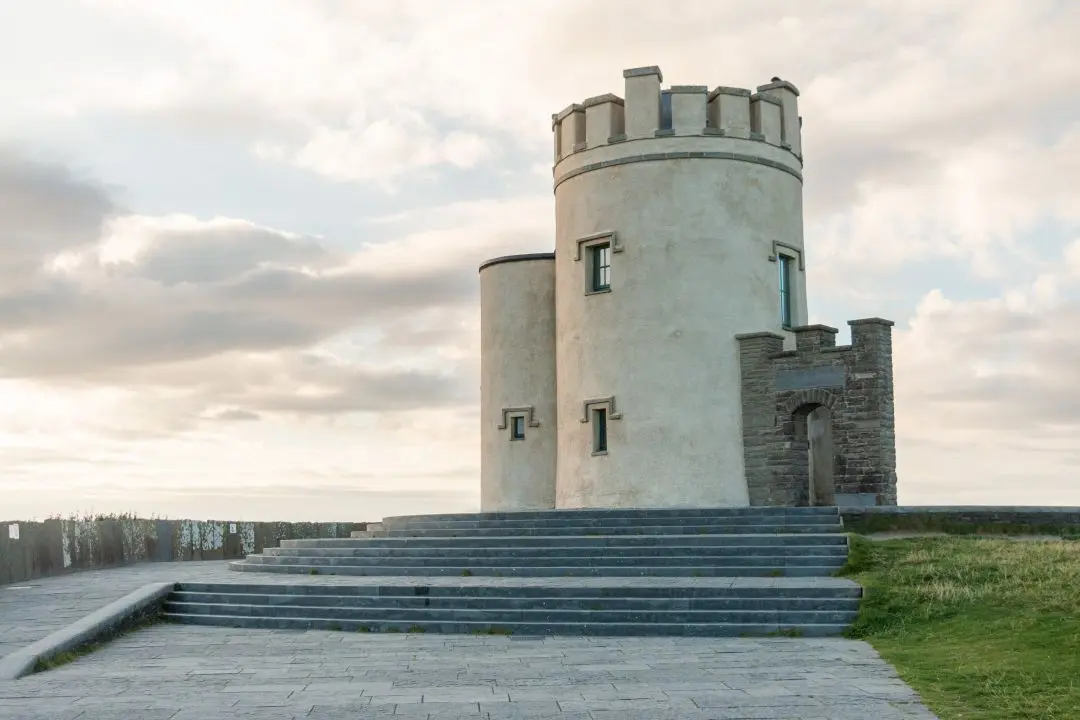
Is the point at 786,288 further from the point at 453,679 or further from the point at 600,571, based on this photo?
the point at 453,679

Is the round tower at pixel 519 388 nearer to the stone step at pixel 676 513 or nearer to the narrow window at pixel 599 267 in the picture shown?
the narrow window at pixel 599 267

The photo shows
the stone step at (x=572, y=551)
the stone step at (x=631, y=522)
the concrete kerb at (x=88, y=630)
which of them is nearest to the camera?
the concrete kerb at (x=88, y=630)

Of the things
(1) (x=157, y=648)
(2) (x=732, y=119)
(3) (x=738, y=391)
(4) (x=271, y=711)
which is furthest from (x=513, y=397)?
(4) (x=271, y=711)

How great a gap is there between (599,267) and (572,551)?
374 inches

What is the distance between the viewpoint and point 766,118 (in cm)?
2642

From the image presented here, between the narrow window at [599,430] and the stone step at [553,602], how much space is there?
1026 centimetres

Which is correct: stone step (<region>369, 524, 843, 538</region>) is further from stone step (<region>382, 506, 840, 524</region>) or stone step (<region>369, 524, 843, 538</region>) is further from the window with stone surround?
the window with stone surround

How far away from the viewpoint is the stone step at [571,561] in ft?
56.5

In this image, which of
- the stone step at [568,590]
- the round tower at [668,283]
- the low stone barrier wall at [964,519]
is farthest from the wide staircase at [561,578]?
the round tower at [668,283]

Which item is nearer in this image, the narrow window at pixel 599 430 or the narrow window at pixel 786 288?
the narrow window at pixel 599 430

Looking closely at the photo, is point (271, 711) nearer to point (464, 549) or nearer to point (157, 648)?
point (157, 648)

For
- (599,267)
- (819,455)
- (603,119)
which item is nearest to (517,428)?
(599,267)

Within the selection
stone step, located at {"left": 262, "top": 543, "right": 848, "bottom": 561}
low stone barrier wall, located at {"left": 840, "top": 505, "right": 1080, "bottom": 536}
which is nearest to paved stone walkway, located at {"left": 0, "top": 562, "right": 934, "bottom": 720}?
stone step, located at {"left": 262, "top": 543, "right": 848, "bottom": 561}

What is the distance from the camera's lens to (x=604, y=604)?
15234 mm
